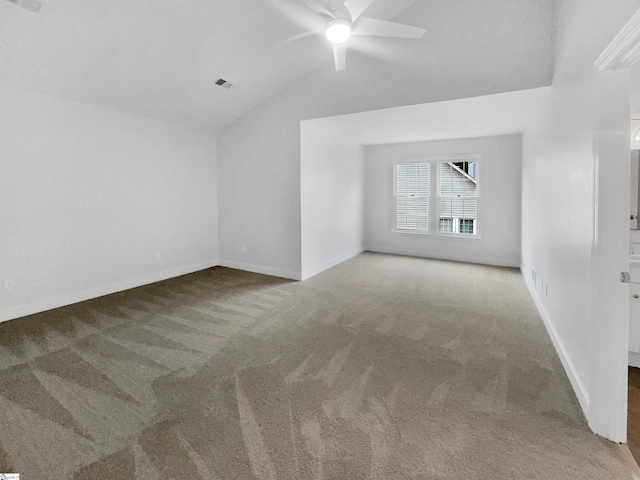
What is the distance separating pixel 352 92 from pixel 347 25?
141 centimetres

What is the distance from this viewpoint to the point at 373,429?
1825 mm

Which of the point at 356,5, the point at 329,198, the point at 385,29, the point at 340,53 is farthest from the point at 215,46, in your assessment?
the point at 329,198

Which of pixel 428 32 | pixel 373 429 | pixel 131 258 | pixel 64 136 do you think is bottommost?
pixel 373 429

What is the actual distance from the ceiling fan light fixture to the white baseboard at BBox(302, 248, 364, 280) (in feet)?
10.8

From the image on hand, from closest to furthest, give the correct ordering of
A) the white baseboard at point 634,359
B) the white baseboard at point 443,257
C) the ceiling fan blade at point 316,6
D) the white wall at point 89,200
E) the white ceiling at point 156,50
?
1. the white baseboard at point 634,359
2. the white ceiling at point 156,50
3. the ceiling fan blade at point 316,6
4. the white wall at point 89,200
5. the white baseboard at point 443,257

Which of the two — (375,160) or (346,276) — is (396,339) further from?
(375,160)

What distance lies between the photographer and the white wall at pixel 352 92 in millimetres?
3236

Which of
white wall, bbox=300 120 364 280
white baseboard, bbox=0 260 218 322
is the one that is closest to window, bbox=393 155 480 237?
white wall, bbox=300 120 364 280

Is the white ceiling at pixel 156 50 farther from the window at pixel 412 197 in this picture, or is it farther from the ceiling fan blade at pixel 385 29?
the window at pixel 412 197

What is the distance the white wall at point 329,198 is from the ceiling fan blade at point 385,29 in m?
1.77

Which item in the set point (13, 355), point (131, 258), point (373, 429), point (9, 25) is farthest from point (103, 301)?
point (373, 429)

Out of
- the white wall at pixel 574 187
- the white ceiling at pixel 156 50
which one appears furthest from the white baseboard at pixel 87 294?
the white wall at pixel 574 187

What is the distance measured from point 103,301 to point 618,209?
17.0ft

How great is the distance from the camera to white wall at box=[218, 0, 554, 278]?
10.6 ft
